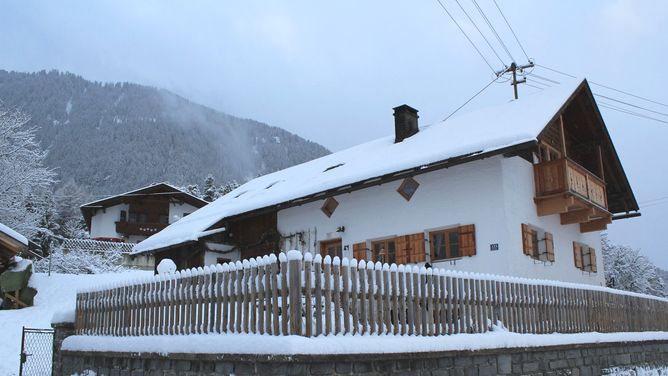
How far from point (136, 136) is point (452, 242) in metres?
116

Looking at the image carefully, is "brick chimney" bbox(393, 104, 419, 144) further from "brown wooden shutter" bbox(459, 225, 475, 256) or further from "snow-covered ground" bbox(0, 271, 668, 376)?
"snow-covered ground" bbox(0, 271, 668, 376)

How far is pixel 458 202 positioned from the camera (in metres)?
15.9

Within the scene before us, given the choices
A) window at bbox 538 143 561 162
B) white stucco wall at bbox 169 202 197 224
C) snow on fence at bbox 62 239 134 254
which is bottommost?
snow on fence at bbox 62 239 134 254

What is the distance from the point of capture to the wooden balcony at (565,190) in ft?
52.4

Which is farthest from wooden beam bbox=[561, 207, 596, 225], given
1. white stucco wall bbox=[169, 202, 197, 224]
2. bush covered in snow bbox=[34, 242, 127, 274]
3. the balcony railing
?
white stucco wall bbox=[169, 202, 197, 224]

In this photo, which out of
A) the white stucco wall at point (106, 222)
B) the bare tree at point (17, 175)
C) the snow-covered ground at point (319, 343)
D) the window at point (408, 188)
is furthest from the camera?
the white stucco wall at point (106, 222)

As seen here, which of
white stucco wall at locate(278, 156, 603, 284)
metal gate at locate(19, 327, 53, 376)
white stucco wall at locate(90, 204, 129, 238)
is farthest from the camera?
white stucco wall at locate(90, 204, 129, 238)

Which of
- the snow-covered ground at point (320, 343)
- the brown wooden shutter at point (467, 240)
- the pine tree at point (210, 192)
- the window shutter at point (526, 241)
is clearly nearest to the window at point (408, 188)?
the brown wooden shutter at point (467, 240)

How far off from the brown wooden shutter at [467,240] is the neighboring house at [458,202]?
0.09ft

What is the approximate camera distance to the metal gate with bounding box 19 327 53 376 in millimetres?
13586

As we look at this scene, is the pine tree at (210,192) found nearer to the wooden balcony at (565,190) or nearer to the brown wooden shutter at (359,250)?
the brown wooden shutter at (359,250)

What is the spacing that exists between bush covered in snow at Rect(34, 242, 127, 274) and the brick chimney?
2056 centimetres

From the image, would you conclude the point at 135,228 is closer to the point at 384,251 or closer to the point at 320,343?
the point at 384,251

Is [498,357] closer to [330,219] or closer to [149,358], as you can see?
[149,358]
